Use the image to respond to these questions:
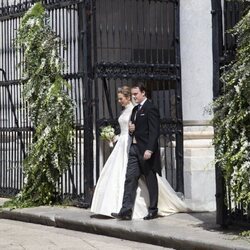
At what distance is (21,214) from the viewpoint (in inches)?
489

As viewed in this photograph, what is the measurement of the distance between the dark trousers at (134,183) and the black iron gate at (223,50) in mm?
1271

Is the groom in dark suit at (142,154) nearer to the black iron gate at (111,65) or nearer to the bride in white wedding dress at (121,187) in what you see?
the bride in white wedding dress at (121,187)

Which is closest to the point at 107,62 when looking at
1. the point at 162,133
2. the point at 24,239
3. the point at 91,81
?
the point at 91,81

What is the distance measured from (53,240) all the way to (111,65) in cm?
344

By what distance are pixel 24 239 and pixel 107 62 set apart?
350 centimetres

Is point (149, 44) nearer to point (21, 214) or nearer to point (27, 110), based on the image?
point (27, 110)

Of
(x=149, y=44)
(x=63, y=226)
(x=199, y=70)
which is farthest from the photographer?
(x=149, y=44)

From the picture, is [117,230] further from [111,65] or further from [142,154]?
[111,65]

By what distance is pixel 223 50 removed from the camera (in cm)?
973

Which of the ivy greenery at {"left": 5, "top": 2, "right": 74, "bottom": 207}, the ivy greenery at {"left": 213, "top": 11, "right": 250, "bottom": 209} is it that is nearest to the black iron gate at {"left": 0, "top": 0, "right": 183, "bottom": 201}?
the ivy greenery at {"left": 5, "top": 2, "right": 74, "bottom": 207}

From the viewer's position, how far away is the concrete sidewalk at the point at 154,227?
29.1 feet

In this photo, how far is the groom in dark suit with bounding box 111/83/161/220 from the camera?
418 inches

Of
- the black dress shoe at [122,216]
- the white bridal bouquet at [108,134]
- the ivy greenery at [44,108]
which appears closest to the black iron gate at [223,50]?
the black dress shoe at [122,216]

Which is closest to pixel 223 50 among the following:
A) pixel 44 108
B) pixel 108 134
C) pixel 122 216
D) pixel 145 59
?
pixel 108 134
